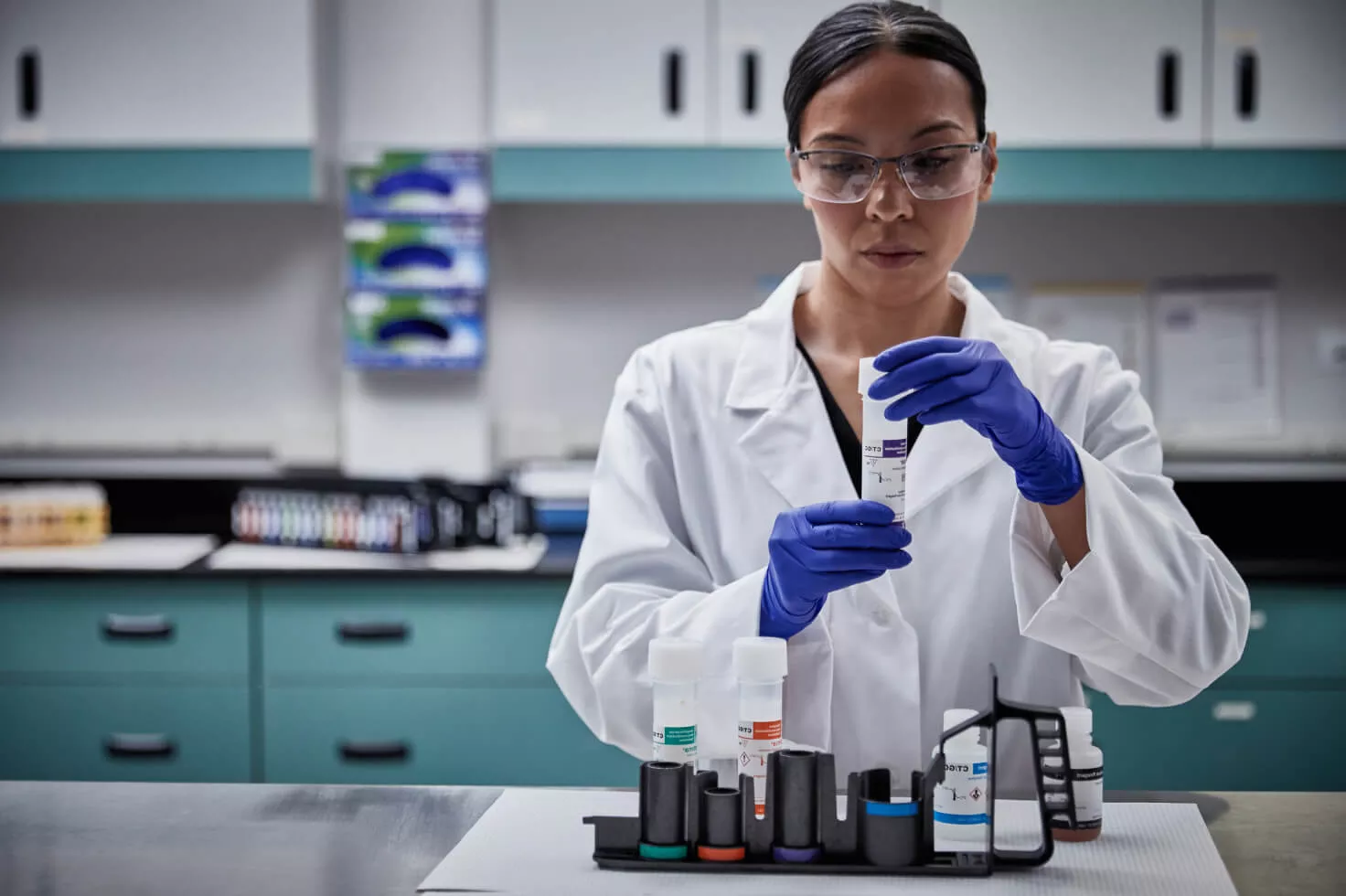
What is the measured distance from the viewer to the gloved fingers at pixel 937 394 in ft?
4.15

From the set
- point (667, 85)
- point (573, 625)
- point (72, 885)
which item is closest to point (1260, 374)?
point (667, 85)

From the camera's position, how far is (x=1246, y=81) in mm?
3295

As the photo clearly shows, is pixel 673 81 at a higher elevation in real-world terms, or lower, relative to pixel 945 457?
higher

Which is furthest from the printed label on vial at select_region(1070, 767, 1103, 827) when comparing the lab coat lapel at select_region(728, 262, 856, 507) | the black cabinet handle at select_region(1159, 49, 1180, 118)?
the black cabinet handle at select_region(1159, 49, 1180, 118)

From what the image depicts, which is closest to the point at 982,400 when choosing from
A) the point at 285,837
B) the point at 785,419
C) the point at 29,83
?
the point at 785,419

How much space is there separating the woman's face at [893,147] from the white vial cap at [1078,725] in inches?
20.4

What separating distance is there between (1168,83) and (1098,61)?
185mm

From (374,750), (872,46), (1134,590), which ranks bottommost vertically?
(374,750)

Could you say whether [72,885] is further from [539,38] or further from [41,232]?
[41,232]

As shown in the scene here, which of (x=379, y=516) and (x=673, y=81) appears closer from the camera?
(x=379, y=516)

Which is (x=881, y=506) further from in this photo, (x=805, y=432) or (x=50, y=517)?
(x=50, y=517)

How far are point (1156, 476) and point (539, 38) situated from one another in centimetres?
224

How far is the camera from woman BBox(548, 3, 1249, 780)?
1385 mm

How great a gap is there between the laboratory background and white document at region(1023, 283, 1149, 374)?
0.03 ft
